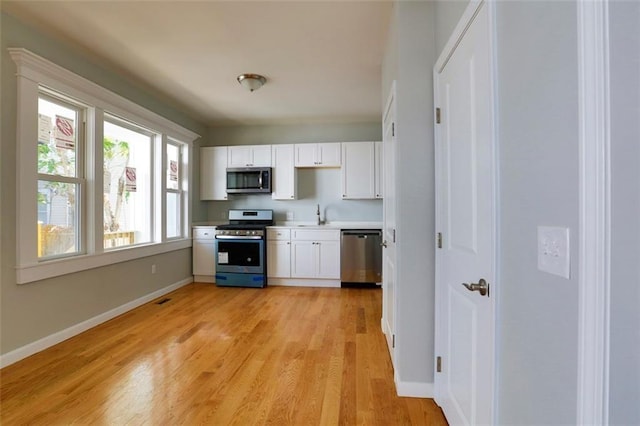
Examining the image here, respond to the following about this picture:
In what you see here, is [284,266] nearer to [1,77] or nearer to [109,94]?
[109,94]

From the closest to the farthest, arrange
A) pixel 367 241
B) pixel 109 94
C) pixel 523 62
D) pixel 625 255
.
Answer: pixel 625 255, pixel 523 62, pixel 109 94, pixel 367 241

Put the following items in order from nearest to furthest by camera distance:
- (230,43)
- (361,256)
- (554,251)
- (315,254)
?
(554,251)
(230,43)
(361,256)
(315,254)

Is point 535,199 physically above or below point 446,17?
below

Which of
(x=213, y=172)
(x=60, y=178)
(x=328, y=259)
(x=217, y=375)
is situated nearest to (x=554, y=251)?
(x=217, y=375)

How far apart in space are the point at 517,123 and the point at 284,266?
158 inches

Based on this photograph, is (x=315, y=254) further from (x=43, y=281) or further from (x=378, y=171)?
(x=43, y=281)

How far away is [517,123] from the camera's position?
0.93 m

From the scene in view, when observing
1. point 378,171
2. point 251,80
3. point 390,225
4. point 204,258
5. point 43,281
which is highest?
point 251,80

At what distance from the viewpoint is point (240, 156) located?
4992 millimetres

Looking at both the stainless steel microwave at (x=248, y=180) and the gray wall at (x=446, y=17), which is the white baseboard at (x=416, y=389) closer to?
the gray wall at (x=446, y=17)

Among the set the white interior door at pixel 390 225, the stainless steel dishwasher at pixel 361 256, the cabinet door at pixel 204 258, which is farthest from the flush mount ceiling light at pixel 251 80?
the cabinet door at pixel 204 258

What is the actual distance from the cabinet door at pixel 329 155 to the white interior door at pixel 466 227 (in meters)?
3.08

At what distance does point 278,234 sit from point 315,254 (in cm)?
65

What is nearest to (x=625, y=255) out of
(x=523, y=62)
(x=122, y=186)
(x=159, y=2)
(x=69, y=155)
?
(x=523, y=62)
